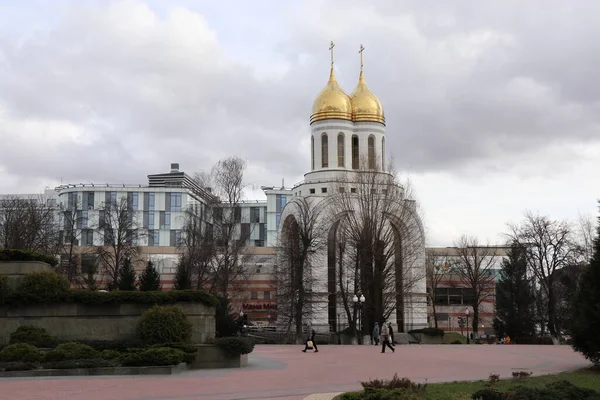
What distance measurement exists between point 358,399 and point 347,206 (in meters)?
38.6

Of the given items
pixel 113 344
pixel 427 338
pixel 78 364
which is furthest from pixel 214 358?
pixel 427 338

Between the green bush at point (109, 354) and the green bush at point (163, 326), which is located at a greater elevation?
the green bush at point (163, 326)

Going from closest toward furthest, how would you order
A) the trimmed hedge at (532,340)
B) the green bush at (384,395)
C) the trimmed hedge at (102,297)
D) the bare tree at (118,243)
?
the green bush at (384,395) → the trimmed hedge at (102,297) → the trimmed hedge at (532,340) → the bare tree at (118,243)

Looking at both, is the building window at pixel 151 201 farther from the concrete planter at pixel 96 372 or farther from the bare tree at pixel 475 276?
the concrete planter at pixel 96 372

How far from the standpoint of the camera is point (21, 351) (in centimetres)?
2075

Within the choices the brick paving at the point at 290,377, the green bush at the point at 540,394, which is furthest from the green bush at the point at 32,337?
the green bush at the point at 540,394

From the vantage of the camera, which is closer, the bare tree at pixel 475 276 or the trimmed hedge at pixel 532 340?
the trimmed hedge at pixel 532 340

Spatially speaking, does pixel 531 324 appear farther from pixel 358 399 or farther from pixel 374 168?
pixel 358 399

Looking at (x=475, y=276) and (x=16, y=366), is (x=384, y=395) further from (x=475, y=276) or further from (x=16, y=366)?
(x=475, y=276)

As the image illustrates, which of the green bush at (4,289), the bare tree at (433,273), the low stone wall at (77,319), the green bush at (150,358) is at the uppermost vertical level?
the bare tree at (433,273)

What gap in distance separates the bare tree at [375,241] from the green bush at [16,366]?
27.2 metres

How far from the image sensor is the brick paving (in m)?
16.1

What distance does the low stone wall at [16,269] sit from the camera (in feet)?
77.1

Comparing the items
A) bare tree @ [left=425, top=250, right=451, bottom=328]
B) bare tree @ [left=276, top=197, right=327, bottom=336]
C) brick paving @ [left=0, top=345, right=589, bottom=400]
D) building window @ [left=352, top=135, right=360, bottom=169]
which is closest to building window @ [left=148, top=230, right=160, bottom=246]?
bare tree @ [left=425, top=250, right=451, bottom=328]
